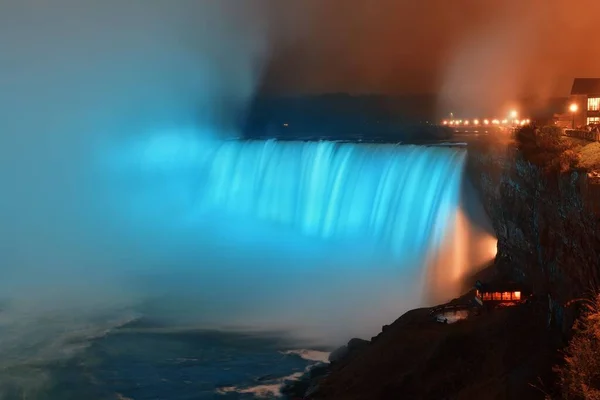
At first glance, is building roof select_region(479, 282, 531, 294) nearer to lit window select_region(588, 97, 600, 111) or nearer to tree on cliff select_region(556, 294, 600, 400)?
tree on cliff select_region(556, 294, 600, 400)

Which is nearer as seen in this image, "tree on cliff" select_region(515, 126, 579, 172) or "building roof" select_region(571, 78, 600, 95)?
"tree on cliff" select_region(515, 126, 579, 172)

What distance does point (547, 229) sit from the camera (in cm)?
1686

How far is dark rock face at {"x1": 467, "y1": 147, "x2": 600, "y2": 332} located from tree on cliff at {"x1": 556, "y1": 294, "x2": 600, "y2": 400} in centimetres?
113

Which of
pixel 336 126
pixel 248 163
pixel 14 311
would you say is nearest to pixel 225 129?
pixel 336 126

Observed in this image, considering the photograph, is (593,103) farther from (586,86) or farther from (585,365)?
(585,365)

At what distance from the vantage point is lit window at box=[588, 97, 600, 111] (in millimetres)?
35781

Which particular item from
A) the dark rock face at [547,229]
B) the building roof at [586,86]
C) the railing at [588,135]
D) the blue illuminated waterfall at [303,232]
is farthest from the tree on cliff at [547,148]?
the building roof at [586,86]

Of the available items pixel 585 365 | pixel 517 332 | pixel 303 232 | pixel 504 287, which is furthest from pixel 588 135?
pixel 303 232

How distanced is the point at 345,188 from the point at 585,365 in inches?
834

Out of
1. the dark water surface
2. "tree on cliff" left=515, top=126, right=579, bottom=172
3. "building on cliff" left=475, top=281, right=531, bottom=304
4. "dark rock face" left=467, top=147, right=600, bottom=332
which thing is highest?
"tree on cliff" left=515, top=126, right=579, bottom=172

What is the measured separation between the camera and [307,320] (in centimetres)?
2395

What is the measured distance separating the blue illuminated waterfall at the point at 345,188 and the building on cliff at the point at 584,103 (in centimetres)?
1005

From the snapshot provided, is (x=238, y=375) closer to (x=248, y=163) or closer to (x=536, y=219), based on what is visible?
(x=536, y=219)

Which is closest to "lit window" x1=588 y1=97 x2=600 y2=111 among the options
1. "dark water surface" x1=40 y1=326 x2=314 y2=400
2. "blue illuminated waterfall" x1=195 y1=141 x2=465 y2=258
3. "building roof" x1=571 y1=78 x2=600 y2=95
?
"building roof" x1=571 y1=78 x2=600 y2=95
